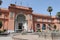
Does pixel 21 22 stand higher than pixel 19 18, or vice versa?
pixel 19 18

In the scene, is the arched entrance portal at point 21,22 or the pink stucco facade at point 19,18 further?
the arched entrance portal at point 21,22

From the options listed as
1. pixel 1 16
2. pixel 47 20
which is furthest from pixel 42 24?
pixel 1 16

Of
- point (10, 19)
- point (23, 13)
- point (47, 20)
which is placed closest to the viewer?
point (10, 19)

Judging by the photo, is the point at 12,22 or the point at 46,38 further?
the point at 12,22

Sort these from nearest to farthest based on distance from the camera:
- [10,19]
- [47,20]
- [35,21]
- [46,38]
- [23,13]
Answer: [46,38] → [10,19] → [23,13] → [35,21] → [47,20]

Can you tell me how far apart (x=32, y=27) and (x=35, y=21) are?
3.24 meters

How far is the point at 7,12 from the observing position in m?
34.3

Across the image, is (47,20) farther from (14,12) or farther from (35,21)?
(14,12)

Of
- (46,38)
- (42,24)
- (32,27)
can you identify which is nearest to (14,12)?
(32,27)

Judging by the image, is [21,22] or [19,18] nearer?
[19,18]

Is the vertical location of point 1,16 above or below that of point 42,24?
above

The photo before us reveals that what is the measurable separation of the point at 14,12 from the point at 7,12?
204cm

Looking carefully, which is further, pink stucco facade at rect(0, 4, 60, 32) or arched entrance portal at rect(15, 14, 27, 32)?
arched entrance portal at rect(15, 14, 27, 32)

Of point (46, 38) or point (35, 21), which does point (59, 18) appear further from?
point (46, 38)
